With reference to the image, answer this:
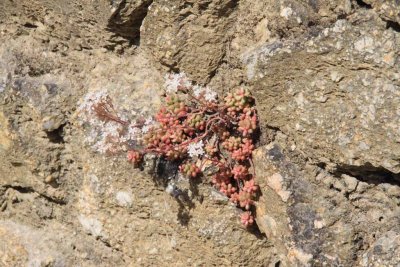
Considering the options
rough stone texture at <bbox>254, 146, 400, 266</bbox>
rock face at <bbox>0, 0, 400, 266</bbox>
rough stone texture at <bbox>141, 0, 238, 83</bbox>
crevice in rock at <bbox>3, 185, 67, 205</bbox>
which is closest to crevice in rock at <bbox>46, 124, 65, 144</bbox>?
rock face at <bbox>0, 0, 400, 266</bbox>

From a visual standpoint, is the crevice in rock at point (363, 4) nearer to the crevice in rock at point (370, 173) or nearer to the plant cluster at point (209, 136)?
the crevice in rock at point (370, 173)

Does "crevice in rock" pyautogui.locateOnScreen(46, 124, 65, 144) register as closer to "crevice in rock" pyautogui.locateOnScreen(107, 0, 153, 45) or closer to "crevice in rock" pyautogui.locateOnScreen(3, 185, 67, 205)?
"crevice in rock" pyautogui.locateOnScreen(3, 185, 67, 205)

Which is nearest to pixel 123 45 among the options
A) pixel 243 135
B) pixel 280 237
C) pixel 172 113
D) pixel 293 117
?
pixel 172 113

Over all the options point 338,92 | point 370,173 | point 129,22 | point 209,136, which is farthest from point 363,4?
point 129,22

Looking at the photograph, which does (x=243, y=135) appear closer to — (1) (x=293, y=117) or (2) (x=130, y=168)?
(1) (x=293, y=117)

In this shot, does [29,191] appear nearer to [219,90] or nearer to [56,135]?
[56,135]

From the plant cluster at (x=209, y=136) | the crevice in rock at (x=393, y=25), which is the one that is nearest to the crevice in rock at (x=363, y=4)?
the crevice in rock at (x=393, y=25)
